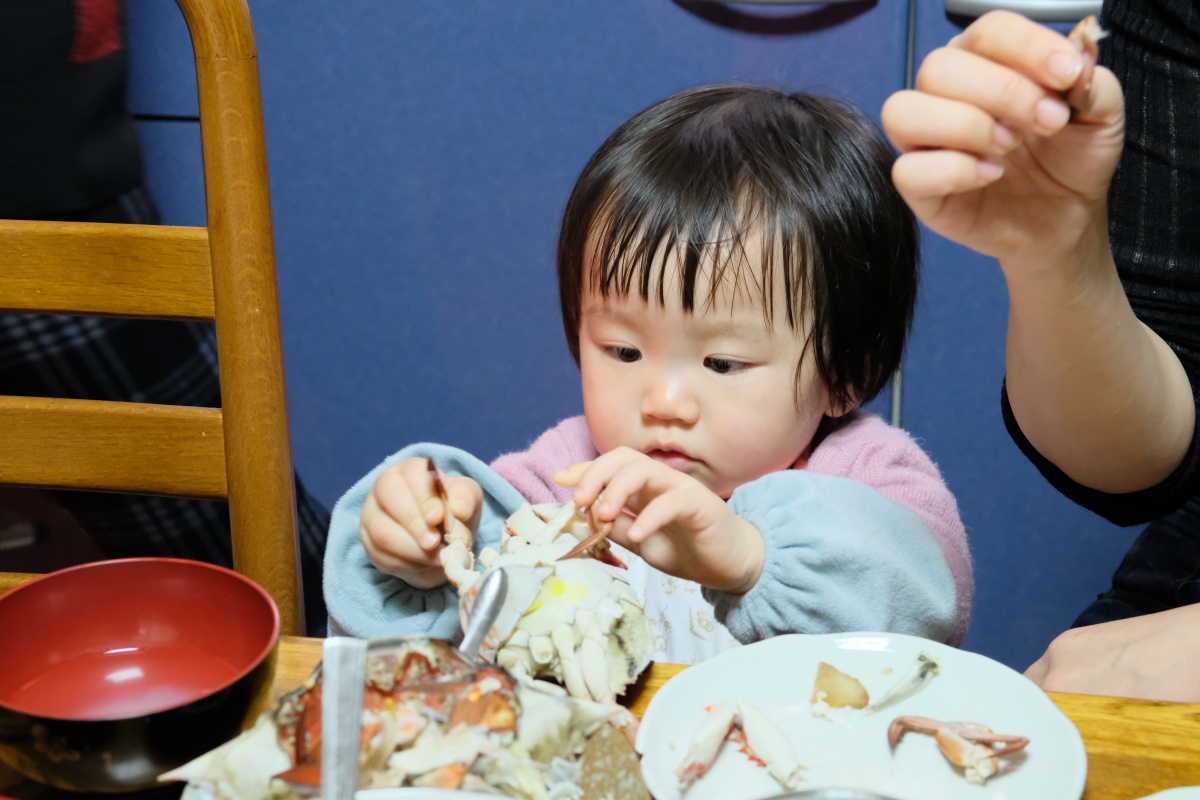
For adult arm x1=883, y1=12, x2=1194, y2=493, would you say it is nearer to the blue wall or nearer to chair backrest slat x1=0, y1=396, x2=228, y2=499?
chair backrest slat x1=0, y1=396, x2=228, y2=499

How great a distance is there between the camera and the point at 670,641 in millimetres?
1045

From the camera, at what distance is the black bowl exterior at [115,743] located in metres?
0.46

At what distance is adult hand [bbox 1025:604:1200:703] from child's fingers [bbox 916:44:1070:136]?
0.36 meters

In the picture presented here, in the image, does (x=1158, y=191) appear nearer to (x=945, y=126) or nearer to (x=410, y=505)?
(x=945, y=126)

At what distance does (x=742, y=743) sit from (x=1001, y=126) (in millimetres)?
355

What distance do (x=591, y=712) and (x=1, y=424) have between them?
607 millimetres

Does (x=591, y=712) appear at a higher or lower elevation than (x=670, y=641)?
higher

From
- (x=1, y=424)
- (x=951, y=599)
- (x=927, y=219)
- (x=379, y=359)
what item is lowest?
(x=379, y=359)

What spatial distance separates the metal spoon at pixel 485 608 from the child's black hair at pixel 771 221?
40cm

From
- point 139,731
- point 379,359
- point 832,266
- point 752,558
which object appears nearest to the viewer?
point 139,731

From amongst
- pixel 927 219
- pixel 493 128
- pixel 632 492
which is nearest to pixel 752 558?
pixel 632 492

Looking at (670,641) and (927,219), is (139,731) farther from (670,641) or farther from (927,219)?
(670,641)

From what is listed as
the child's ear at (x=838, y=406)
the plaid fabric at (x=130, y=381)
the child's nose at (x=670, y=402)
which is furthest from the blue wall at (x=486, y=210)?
the child's nose at (x=670, y=402)

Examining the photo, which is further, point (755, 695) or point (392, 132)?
point (392, 132)
